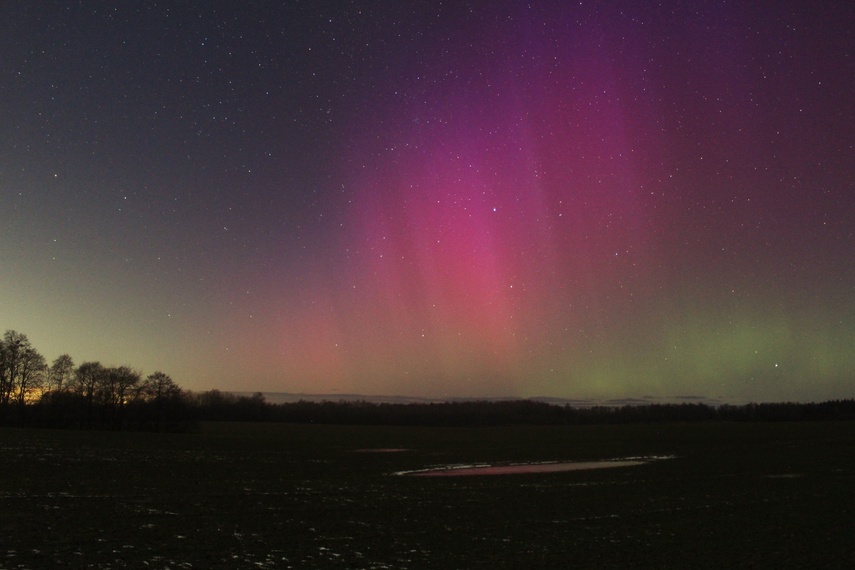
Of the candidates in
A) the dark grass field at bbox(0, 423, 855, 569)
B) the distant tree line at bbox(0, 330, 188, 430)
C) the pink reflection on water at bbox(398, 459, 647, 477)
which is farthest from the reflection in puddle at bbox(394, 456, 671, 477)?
the distant tree line at bbox(0, 330, 188, 430)

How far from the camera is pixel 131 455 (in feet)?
158

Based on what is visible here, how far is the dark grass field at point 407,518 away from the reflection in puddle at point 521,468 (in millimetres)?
3633

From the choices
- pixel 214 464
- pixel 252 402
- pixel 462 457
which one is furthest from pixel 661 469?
pixel 252 402

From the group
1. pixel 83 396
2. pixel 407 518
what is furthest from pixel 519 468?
pixel 83 396

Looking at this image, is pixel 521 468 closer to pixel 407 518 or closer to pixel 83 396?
pixel 407 518

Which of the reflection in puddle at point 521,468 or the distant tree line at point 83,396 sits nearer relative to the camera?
the reflection in puddle at point 521,468

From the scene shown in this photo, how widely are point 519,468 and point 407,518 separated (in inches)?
1058

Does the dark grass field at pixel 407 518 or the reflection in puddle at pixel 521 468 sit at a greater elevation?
the dark grass field at pixel 407 518

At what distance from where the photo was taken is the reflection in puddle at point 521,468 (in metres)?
42.6

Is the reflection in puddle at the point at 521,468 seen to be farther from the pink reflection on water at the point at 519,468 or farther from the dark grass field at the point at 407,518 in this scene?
the dark grass field at the point at 407,518

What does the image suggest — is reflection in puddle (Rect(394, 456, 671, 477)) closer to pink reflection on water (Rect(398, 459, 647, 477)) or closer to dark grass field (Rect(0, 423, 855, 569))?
pink reflection on water (Rect(398, 459, 647, 477))

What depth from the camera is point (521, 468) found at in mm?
47656

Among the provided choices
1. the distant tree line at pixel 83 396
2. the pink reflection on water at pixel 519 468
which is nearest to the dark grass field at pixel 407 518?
the pink reflection on water at pixel 519 468

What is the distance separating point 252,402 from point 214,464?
16046 cm
